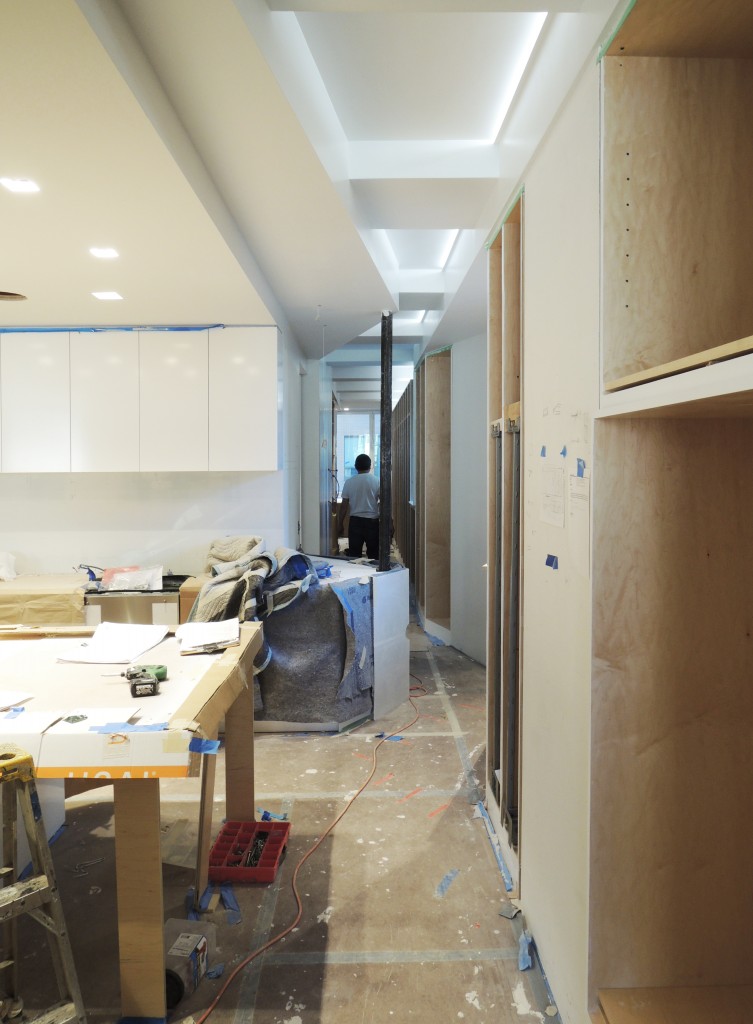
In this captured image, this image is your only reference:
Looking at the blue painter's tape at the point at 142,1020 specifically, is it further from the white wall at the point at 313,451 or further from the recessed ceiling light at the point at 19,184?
the white wall at the point at 313,451

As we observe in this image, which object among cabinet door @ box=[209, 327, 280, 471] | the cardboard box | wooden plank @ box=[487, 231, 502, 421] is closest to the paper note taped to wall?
wooden plank @ box=[487, 231, 502, 421]

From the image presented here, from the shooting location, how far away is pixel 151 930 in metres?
1.59

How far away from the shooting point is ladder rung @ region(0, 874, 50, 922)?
138 cm

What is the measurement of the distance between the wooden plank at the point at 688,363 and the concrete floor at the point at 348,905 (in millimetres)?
1691

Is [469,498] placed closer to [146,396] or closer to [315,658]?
[315,658]

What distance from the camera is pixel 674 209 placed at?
4.68 ft

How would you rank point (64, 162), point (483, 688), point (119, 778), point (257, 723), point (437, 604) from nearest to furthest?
point (119, 778)
point (64, 162)
point (257, 723)
point (483, 688)
point (437, 604)

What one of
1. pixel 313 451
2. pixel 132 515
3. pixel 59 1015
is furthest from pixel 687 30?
pixel 313 451

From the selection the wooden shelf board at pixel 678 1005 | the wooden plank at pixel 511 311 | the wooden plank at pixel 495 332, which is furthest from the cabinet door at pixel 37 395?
the wooden shelf board at pixel 678 1005

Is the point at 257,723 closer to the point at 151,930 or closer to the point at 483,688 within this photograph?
the point at 483,688

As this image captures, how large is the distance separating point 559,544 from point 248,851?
1.67 meters

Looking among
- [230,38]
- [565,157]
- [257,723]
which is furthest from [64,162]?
[257,723]

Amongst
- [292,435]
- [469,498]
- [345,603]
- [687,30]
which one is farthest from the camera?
[292,435]

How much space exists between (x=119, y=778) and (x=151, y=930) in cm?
46
